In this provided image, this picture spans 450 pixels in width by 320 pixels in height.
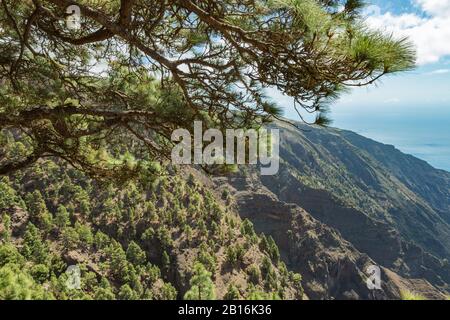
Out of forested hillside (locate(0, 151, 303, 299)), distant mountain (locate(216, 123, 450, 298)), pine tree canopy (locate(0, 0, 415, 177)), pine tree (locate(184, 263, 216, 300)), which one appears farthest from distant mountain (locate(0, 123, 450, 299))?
pine tree canopy (locate(0, 0, 415, 177))

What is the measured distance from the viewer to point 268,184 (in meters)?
152

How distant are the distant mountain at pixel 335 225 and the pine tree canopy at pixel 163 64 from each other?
16.4 m

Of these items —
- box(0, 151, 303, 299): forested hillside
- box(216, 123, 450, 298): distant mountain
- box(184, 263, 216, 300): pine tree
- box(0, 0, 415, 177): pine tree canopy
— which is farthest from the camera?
box(216, 123, 450, 298): distant mountain

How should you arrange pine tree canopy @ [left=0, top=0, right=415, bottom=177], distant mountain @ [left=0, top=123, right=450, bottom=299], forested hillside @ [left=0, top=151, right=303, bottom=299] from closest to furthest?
pine tree canopy @ [left=0, top=0, right=415, bottom=177] → distant mountain @ [left=0, top=123, right=450, bottom=299] → forested hillside @ [left=0, top=151, right=303, bottom=299]

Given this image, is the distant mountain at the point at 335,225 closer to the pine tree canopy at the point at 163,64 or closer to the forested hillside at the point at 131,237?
the forested hillside at the point at 131,237

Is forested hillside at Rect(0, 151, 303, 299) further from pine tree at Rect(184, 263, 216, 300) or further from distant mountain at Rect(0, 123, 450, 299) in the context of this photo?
pine tree at Rect(184, 263, 216, 300)

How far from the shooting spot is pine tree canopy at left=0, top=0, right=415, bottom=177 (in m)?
3.76

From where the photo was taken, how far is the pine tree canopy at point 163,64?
12.3 feet

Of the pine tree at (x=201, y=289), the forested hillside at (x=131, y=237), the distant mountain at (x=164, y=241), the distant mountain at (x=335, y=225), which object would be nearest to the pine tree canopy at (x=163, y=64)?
the distant mountain at (x=164, y=241)

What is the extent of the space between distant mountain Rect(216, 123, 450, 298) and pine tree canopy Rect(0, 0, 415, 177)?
53.8 ft

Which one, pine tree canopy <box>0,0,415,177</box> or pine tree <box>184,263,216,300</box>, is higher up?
pine tree canopy <box>0,0,415,177</box>

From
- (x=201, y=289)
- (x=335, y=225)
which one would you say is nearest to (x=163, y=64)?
(x=201, y=289)

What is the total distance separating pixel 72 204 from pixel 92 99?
54162mm
